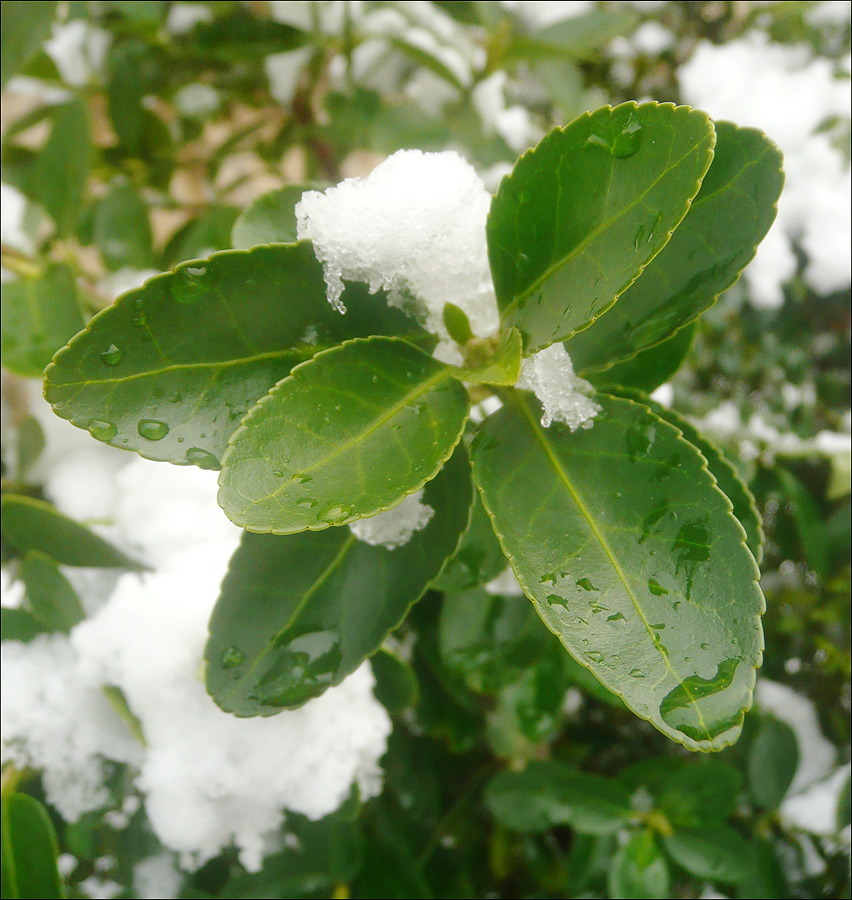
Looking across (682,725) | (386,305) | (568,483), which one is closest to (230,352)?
(386,305)

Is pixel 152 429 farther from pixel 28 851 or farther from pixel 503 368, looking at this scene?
pixel 28 851

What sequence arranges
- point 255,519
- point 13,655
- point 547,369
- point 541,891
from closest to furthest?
point 255,519, point 547,369, point 13,655, point 541,891

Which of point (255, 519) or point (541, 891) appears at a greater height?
point (255, 519)

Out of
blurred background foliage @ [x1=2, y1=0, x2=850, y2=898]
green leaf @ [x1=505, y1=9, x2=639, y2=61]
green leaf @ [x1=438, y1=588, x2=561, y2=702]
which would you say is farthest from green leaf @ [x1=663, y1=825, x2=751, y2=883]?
green leaf @ [x1=505, y1=9, x2=639, y2=61]

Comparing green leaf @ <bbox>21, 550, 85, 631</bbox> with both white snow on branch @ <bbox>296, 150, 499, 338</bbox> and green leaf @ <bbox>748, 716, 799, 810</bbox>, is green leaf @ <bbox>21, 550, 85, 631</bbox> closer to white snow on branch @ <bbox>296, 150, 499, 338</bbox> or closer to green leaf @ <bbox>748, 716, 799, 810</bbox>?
white snow on branch @ <bbox>296, 150, 499, 338</bbox>

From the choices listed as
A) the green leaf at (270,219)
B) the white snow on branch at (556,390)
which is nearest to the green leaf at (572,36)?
the green leaf at (270,219)

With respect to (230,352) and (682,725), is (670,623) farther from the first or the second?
(230,352)

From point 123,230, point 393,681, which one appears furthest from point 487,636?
point 123,230
